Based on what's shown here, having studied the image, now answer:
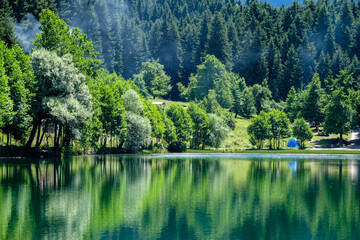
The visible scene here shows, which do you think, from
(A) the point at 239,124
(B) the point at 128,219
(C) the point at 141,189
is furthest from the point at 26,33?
(B) the point at 128,219

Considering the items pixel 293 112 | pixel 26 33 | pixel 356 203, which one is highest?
pixel 26 33

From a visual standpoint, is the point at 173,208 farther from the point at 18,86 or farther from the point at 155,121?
the point at 155,121

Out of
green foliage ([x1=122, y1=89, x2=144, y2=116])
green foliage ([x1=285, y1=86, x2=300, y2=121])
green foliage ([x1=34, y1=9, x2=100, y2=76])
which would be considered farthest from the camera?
green foliage ([x1=285, y1=86, x2=300, y2=121])

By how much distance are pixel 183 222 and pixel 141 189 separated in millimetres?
12323

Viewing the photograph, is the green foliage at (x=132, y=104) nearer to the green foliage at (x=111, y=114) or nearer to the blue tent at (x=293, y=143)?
the green foliage at (x=111, y=114)

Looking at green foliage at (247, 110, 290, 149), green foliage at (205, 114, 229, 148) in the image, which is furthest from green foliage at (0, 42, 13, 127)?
green foliage at (247, 110, 290, 149)

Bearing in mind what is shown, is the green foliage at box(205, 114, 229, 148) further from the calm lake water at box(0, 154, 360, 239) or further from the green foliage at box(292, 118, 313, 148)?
the calm lake water at box(0, 154, 360, 239)

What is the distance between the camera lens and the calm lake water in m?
21.7

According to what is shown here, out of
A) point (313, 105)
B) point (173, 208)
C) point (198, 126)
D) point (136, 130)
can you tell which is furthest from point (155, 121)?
point (173, 208)

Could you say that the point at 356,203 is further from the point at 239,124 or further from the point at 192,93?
the point at 192,93

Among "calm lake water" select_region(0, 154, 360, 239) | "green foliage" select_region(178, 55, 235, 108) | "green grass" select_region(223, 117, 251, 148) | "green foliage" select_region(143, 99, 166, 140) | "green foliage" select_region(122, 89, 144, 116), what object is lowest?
"calm lake water" select_region(0, 154, 360, 239)

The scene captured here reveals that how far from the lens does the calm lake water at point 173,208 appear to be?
21688 millimetres

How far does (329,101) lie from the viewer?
137 m

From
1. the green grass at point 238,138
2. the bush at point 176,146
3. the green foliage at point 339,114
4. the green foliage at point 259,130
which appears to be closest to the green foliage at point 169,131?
the bush at point 176,146
